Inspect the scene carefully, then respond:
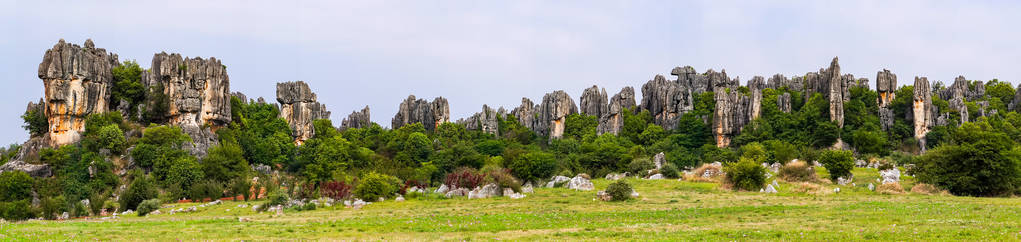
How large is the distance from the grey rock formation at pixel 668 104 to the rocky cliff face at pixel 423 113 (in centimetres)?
3635

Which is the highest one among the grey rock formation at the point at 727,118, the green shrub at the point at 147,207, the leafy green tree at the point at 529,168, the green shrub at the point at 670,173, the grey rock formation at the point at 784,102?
the grey rock formation at the point at 784,102

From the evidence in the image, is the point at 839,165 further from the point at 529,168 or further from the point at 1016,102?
the point at 1016,102

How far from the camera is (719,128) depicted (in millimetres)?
104938

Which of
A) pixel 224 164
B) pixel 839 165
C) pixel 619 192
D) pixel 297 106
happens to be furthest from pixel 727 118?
pixel 224 164

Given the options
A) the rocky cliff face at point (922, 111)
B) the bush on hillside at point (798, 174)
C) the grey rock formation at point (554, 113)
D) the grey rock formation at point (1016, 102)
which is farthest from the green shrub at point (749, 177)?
the grey rock formation at point (1016, 102)

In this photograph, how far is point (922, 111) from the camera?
9775cm

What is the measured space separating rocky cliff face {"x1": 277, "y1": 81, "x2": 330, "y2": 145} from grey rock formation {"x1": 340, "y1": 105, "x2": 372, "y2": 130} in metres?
19.1

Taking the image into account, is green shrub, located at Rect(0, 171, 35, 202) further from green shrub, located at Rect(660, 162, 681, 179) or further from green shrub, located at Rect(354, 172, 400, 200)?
green shrub, located at Rect(660, 162, 681, 179)

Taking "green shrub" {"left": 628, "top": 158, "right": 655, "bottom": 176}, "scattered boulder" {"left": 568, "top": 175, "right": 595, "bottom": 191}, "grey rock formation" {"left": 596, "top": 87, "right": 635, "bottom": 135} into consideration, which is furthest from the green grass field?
"grey rock formation" {"left": 596, "top": 87, "right": 635, "bottom": 135}

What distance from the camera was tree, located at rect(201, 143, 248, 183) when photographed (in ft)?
242

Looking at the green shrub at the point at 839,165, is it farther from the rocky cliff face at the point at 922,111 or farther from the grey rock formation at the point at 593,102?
the grey rock formation at the point at 593,102

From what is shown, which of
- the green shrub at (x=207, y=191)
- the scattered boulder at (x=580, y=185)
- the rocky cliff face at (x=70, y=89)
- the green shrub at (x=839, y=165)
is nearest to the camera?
the scattered boulder at (x=580, y=185)

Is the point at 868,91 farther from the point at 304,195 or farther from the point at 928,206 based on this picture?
the point at 304,195

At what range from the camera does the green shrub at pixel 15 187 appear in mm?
65312
